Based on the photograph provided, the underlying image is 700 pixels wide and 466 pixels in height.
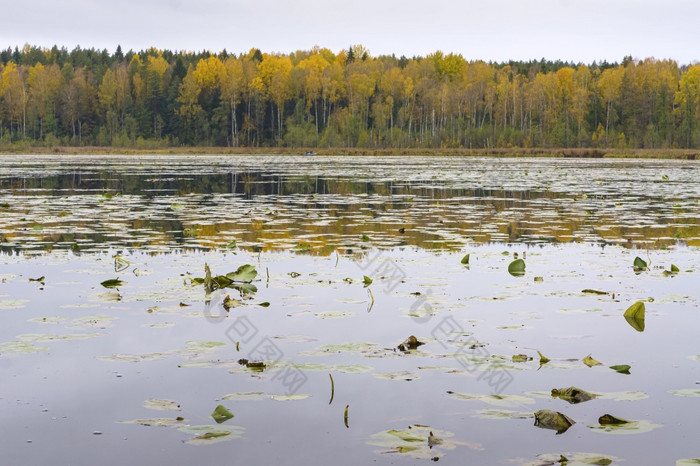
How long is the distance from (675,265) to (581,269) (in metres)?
1.27

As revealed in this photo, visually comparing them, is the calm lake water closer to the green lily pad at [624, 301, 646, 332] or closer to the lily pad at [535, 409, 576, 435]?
the lily pad at [535, 409, 576, 435]

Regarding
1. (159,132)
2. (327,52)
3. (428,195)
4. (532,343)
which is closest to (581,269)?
(532,343)

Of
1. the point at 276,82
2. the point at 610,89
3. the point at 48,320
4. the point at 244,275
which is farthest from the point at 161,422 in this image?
the point at 610,89

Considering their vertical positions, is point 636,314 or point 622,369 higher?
point 636,314

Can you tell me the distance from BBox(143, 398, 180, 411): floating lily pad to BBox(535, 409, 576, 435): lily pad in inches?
85.4

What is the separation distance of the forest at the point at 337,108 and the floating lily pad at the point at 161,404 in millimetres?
92409

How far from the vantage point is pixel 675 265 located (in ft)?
32.4

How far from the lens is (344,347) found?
5.98m

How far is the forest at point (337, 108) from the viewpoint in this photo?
9938cm

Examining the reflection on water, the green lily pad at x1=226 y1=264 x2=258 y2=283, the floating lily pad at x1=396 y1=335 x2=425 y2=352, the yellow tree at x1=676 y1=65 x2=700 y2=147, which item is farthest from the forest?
the floating lily pad at x1=396 y1=335 x2=425 y2=352

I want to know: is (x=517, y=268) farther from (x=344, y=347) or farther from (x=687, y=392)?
(x=687, y=392)

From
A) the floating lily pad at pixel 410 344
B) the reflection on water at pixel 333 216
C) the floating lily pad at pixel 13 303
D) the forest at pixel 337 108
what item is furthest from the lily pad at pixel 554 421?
the forest at pixel 337 108

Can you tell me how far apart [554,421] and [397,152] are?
86567mm

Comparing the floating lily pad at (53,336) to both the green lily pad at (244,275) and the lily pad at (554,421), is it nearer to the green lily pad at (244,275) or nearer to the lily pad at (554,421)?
the green lily pad at (244,275)
